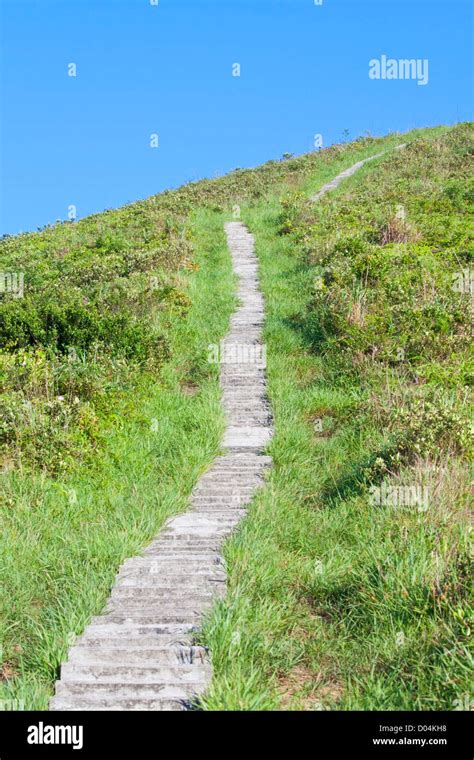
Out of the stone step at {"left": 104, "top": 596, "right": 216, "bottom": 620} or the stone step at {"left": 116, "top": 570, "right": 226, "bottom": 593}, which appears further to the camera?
the stone step at {"left": 116, "top": 570, "right": 226, "bottom": 593}

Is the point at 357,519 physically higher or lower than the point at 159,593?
higher

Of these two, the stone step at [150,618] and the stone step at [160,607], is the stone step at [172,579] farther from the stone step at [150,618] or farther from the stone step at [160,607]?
the stone step at [150,618]

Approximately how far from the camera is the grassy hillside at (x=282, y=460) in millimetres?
4969

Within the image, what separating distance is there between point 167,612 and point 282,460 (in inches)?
136

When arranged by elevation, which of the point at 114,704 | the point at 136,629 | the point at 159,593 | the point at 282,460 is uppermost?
the point at 282,460

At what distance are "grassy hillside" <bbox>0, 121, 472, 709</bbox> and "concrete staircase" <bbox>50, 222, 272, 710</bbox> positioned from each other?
0.17 metres

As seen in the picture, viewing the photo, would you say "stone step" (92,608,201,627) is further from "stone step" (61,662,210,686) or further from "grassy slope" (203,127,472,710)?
"stone step" (61,662,210,686)

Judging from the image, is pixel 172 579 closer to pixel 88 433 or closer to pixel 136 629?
pixel 136 629

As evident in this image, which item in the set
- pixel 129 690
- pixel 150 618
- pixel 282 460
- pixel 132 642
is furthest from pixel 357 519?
pixel 129 690

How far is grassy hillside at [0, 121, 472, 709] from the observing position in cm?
497

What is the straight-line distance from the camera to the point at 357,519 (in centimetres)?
675

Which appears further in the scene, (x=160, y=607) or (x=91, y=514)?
(x=91, y=514)

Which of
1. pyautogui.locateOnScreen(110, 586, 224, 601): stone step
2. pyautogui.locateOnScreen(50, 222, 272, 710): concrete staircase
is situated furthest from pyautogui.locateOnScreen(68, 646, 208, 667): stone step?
pyautogui.locateOnScreen(110, 586, 224, 601): stone step
